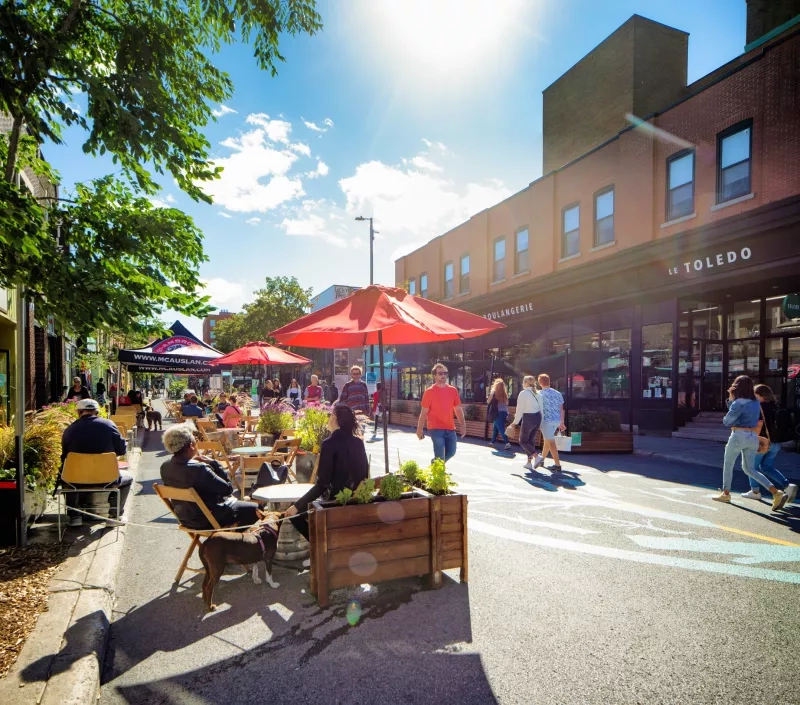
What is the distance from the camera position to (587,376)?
1756 cm

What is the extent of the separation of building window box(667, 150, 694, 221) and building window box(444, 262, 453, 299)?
12.5 meters

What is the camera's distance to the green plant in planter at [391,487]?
4246mm

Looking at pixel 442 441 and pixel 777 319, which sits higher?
pixel 777 319

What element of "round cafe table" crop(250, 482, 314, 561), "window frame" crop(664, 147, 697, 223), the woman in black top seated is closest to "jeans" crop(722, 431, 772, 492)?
the woman in black top seated

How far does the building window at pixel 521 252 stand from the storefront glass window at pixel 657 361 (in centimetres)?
670

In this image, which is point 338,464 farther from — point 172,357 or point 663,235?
point 663,235

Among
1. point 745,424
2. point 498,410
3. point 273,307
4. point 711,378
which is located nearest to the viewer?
point 745,424

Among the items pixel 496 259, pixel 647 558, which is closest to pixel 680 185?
pixel 496 259

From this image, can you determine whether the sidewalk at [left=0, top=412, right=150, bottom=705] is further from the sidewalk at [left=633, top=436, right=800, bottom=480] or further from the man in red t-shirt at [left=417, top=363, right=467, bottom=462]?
the sidewalk at [left=633, top=436, right=800, bottom=480]

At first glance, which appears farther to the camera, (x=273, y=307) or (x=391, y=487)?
(x=273, y=307)

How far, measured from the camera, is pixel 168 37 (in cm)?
452

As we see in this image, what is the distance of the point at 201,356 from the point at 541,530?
10.9 m

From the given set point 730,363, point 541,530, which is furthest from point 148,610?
point 730,363

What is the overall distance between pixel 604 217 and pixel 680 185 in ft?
9.63
